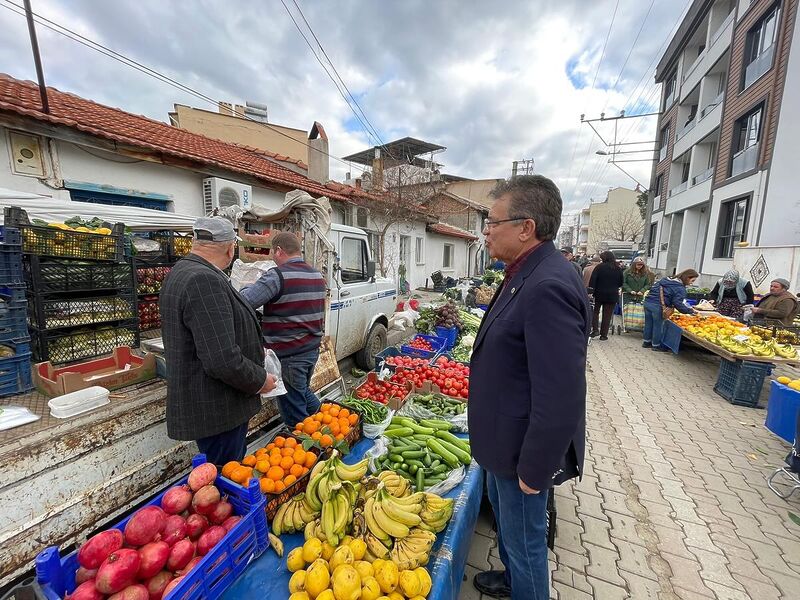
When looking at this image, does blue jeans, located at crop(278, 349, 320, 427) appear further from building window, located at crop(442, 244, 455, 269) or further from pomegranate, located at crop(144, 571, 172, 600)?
building window, located at crop(442, 244, 455, 269)

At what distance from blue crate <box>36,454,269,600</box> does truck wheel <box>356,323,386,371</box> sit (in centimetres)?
420

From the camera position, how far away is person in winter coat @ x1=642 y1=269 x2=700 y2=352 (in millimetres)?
7238

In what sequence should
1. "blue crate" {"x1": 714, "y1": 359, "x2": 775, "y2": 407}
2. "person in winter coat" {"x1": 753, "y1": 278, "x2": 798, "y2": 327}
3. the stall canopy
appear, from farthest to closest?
"person in winter coat" {"x1": 753, "y1": 278, "x2": 798, "y2": 327} → "blue crate" {"x1": 714, "y1": 359, "x2": 775, "y2": 407} → the stall canopy

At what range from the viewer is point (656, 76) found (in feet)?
72.1

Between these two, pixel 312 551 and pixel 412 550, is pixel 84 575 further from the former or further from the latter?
pixel 412 550

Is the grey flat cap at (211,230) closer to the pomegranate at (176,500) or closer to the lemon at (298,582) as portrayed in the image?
the pomegranate at (176,500)

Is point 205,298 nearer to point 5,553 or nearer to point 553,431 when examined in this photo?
point 5,553

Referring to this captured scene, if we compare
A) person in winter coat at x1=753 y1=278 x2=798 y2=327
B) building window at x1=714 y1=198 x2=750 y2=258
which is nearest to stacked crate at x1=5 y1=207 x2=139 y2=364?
person in winter coat at x1=753 y1=278 x2=798 y2=327

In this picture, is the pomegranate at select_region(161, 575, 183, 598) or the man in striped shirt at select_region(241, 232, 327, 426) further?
the man in striped shirt at select_region(241, 232, 327, 426)

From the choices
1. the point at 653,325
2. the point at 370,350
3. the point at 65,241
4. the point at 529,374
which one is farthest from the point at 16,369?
the point at 653,325

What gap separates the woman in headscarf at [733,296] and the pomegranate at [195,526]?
1078 centimetres

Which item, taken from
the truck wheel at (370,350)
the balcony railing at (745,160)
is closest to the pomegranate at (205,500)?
the truck wheel at (370,350)

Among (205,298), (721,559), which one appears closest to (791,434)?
(721,559)

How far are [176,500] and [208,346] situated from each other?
0.76 m
